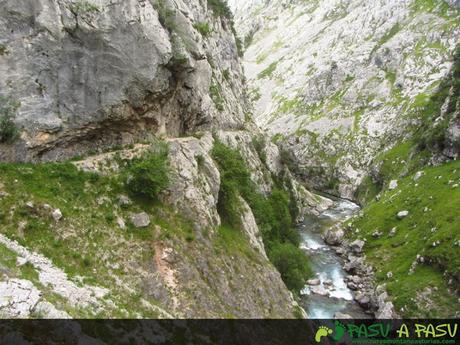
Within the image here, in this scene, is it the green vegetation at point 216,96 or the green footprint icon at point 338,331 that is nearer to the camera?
the green footprint icon at point 338,331

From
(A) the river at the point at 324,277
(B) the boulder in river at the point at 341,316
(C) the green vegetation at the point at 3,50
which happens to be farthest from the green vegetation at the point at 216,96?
(B) the boulder in river at the point at 341,316

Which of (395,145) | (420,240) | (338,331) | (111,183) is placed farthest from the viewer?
(395,145)

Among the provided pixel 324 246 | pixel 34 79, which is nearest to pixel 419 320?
pixel 324 246

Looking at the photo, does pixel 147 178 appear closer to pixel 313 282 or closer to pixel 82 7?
pixel 82 7

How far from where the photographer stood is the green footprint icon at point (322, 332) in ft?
144

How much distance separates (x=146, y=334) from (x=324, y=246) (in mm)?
67462

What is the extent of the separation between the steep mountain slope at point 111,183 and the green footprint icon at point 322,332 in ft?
12.2

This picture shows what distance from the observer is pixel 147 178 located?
1457 inches

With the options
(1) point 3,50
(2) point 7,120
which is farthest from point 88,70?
(2) point 7,120

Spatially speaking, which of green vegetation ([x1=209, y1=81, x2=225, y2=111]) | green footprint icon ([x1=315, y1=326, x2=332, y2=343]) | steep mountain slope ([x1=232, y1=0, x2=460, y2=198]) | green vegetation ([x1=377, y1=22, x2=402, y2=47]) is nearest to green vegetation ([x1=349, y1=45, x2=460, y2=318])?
green footprint icon ([x1=315, y1=326, x2=332, y2=343])

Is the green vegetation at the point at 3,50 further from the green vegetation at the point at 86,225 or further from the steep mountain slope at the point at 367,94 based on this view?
the steep mountain slope at the point at 367,94

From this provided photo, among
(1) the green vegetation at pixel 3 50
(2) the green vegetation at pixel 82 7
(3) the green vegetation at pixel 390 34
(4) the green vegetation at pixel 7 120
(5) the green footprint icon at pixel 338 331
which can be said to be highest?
(2) the green vegetation at pixel 82 7

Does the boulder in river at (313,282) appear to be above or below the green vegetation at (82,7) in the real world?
below

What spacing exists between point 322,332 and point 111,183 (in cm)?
3048
